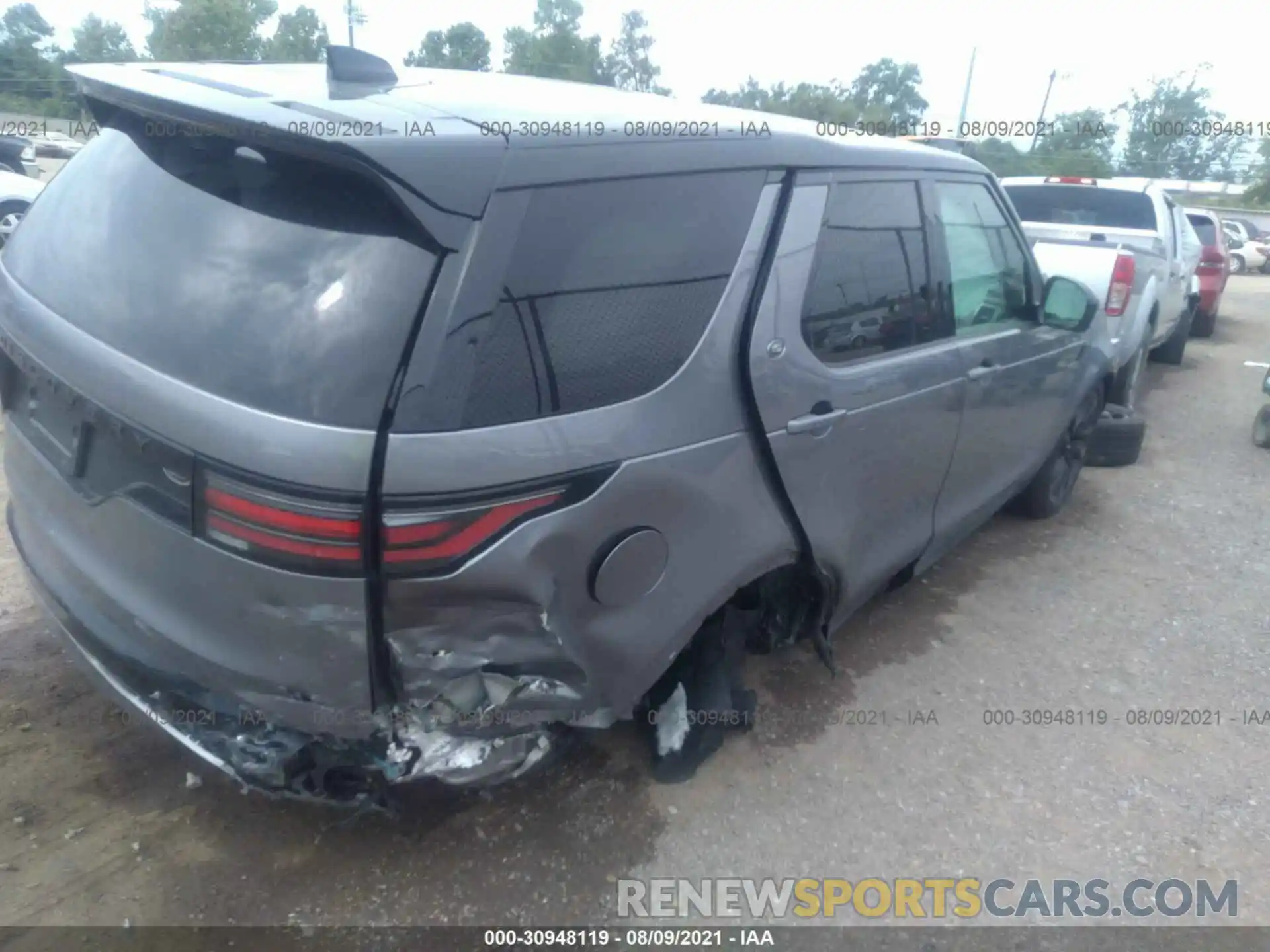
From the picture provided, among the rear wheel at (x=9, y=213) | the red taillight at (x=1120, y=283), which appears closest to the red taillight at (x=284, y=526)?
the red taillight at (x=1120, y=283)

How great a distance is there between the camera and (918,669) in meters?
3.56

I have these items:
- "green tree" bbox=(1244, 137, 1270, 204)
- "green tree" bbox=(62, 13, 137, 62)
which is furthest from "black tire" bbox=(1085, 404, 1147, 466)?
"green tree" bbox=(62, 13, 137, 62)

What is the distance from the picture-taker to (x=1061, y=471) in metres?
4.98

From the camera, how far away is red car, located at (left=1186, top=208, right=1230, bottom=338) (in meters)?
11.0

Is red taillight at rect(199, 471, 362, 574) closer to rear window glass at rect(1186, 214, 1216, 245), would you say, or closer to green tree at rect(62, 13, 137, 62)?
rear window glass at rect(1186, 214, 1216, 245)

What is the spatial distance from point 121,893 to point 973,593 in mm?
3379

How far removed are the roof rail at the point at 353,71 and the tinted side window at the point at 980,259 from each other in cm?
193

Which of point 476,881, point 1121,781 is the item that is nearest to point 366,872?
point 476,881

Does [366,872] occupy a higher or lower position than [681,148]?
lower

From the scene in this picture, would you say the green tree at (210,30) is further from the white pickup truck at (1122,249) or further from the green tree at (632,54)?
the white pickup truck at (1122,249)

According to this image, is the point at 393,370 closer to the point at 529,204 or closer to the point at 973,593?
the point at 529,204

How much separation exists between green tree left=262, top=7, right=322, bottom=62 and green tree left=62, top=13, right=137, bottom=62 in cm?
944

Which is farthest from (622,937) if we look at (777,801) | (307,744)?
(307,744)

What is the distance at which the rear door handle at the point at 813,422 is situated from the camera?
8.26 feet
